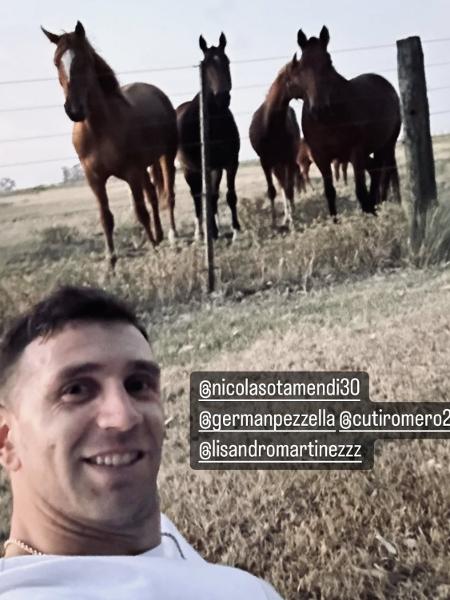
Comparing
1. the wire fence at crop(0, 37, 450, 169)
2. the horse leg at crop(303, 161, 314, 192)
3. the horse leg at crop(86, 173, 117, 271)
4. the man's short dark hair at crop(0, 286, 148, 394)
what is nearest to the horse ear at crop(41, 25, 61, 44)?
the wire fence at crop(0, 37, 450, 169)

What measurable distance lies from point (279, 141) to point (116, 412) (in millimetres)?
1128

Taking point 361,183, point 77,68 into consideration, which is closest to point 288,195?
point 361,183

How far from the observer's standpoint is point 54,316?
4.18ft

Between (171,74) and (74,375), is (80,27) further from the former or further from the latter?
(74,375)

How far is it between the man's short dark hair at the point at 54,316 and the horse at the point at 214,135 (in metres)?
0.94

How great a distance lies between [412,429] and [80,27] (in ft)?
4.00

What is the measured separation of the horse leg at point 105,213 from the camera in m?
2.17

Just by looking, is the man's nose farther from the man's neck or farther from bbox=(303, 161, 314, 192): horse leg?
bbox=(303, 161, 314, 192): horse leg

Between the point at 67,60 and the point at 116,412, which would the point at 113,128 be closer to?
the point at 67,60

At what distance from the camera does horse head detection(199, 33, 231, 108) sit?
86.1 inches

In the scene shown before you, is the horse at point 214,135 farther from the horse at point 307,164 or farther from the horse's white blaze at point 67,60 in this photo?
the horse's white blaze at point 67,60

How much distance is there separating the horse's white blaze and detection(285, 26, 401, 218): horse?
0.52 m

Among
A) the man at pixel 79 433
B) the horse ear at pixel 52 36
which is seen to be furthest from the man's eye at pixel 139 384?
the horse ear at pixel 52 36

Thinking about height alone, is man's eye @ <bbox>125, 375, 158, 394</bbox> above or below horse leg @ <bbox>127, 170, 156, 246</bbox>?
below
